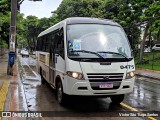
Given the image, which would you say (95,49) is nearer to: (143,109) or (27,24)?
(143,109)

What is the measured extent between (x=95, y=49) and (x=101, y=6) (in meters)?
31.9

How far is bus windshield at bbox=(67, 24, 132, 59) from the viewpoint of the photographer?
→ 815 centimetres

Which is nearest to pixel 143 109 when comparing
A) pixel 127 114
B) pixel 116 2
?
pixel 127 114

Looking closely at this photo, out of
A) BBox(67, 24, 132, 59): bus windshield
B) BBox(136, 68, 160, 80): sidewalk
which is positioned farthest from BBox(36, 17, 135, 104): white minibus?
BBox(136, 68, 160, 80): sidewalk

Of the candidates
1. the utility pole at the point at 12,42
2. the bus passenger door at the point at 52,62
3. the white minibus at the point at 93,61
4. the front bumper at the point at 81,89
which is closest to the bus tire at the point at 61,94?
the white minibus at the point at 93,61

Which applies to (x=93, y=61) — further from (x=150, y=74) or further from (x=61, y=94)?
(x=150, y=74)

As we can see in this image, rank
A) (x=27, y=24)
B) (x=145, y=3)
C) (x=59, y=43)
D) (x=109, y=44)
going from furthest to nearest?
(x=27, y=24) → (x=145, y=3) → (x=59, y=43) → (x=109, y=44)

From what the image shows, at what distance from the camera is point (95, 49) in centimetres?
823

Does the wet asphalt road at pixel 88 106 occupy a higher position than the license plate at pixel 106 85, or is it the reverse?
the license plate at pixel 106 85

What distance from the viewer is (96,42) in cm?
841

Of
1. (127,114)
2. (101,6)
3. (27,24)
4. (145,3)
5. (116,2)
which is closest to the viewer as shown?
(127,114)

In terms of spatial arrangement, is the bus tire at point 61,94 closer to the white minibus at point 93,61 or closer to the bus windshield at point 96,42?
the white minibus at point 93,61

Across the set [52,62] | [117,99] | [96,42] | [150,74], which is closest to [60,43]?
[96,42]

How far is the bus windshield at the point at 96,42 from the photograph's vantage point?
26.7 feet
